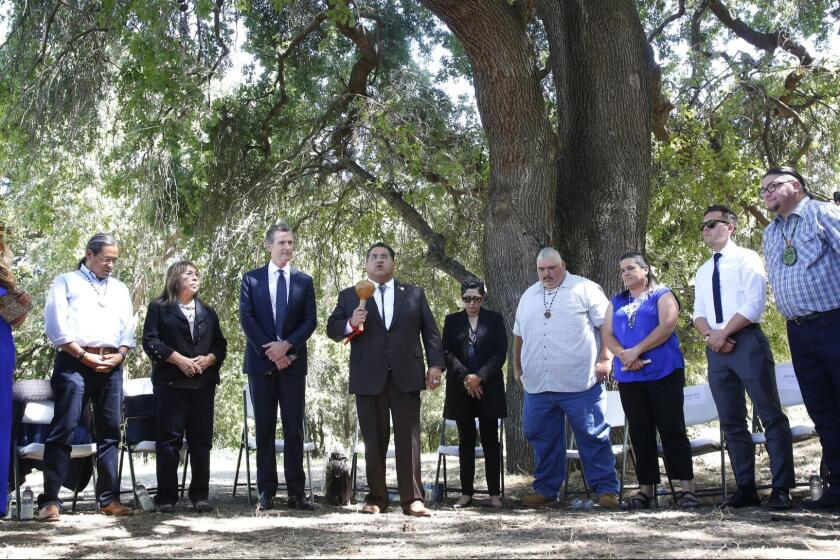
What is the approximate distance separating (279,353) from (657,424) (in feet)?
9.14

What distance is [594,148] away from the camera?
9156mm

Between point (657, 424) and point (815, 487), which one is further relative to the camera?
point (657, 424)

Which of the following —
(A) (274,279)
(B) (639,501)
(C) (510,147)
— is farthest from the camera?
(C) (510,147)

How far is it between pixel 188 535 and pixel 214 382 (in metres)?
1.69

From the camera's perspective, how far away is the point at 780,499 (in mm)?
6344

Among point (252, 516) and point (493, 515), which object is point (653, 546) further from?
point (252, 516)

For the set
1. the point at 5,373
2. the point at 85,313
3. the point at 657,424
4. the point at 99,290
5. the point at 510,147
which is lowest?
the point at 657,424

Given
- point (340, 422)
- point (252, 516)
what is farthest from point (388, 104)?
point (340, 422)

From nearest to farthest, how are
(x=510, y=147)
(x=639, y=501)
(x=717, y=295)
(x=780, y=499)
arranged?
(x=780, y=499)
(x=717, y=295)
(x=639, y=501)
(x=510, y=147)

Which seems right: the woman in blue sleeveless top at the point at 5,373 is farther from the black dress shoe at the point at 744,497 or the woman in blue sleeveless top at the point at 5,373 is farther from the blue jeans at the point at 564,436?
the black dress shoe at the point at 744,497

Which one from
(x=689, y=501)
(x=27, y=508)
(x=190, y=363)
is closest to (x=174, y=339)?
(x=190, y=363)

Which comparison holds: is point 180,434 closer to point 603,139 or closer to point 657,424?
point 657,424

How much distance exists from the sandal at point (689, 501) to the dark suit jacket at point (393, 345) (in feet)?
6.37

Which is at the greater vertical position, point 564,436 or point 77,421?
point 77,421
